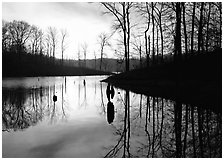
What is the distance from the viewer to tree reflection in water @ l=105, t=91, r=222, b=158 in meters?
6.05

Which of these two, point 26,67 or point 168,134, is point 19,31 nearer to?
point 26,67

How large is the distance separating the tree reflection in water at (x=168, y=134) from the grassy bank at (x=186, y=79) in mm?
5483

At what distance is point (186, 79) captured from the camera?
22.4 m

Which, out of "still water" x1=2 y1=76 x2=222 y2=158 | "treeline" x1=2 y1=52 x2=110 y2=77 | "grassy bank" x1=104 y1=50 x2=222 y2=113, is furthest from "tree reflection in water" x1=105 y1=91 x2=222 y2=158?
"treeline" x1=2 y1=52 x2=110 y2=77

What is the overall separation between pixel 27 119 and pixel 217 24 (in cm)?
2918

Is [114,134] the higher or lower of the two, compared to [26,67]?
lower

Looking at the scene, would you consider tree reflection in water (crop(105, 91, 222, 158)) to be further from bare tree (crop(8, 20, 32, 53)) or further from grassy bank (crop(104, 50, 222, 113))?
bare tree (crop(8, 20, 32, 53))

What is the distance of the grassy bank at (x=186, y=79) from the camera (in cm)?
1696

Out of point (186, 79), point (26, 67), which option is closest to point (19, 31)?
point (26, 67)

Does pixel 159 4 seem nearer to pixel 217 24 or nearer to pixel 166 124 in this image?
pixel 217 24

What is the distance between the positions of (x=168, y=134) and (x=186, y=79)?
16047 millimetres

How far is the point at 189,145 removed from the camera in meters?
6.43

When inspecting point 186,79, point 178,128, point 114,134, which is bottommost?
point 114,134

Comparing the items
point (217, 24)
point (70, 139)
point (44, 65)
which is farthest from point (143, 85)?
point (44, 65)
